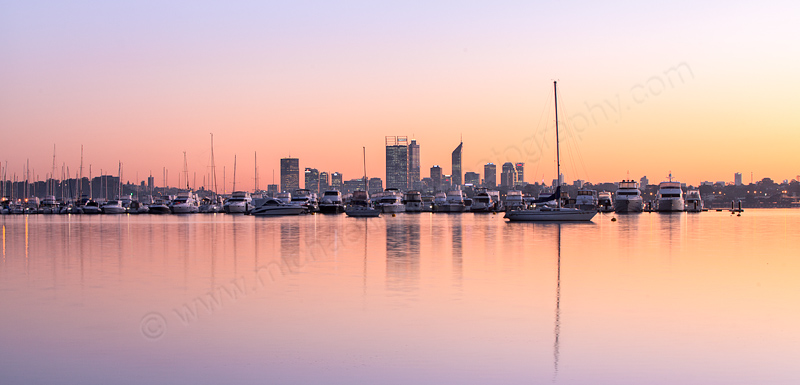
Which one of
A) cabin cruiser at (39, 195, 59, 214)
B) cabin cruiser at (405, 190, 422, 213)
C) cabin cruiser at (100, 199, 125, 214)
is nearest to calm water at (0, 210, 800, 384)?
cabin cruiser at (100, 199, 125, 214)

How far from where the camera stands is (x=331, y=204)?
143 m

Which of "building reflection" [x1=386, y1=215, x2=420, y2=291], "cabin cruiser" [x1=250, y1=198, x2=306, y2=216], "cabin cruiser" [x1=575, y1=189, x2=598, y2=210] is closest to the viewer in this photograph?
"building reflection" [x1=386, y1=215, x2=420, y2=291]

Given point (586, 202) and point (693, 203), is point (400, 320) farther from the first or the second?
point (693, 203)

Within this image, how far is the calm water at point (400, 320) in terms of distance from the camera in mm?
12945

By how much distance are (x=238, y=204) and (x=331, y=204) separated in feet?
60.6

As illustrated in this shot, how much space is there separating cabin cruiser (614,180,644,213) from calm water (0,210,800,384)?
109m

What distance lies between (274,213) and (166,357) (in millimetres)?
110714

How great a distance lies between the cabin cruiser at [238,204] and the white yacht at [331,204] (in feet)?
47.2

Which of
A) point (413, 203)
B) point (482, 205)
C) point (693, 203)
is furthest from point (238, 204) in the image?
point (693, 203)

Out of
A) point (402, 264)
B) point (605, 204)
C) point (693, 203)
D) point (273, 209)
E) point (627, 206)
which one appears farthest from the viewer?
point (605, 204)

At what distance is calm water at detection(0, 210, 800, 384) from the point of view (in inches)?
510

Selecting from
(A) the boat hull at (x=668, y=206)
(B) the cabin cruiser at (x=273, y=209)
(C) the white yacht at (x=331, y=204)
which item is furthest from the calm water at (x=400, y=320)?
(A) the boat hull at (x=668, y=206)

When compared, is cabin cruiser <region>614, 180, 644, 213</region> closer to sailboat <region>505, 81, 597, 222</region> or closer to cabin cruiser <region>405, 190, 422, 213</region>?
cabin cruiser <region>405, 190, 422, 213</region>

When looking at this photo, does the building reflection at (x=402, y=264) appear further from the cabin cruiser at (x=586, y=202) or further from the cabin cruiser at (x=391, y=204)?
the cabin cruiser at (x=586, y=202)
